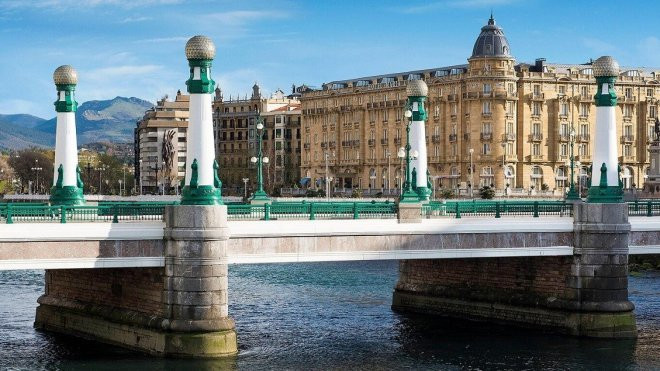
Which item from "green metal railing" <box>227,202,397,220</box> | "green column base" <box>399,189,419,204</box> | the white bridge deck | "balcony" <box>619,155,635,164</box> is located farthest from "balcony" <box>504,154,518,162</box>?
"green metal railing" <box>227,202,397,220</box>

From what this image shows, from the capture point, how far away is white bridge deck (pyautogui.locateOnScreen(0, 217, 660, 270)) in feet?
141

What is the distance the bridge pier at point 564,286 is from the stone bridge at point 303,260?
0.05m

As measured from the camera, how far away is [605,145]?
53.0 meters

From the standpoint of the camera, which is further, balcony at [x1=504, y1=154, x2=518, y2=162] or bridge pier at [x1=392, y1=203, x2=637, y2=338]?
balcony at [x1=504, y1=154, x2=518, y2=162]

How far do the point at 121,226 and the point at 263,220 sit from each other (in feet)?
18.5

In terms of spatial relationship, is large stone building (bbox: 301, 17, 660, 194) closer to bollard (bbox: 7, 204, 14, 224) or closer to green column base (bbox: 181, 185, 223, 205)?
green column base (bbox: 181, 185, 223, 205)

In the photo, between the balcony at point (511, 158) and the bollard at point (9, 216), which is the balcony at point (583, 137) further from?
the bollard at point (9, 216)

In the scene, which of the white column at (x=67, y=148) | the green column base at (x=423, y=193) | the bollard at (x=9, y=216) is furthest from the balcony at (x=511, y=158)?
the bollard at (x=9, y=216)

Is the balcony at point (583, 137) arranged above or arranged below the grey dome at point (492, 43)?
below

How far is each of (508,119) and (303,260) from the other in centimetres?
11783

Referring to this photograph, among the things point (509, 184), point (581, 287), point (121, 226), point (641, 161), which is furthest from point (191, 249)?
point (641, 161)

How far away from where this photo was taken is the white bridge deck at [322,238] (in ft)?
141

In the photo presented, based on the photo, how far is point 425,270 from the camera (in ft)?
201

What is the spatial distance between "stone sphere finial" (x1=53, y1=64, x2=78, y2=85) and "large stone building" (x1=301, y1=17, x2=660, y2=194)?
107 metres
